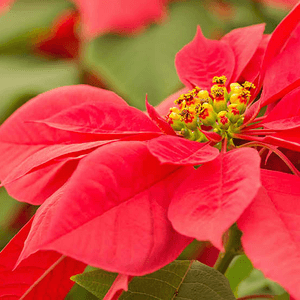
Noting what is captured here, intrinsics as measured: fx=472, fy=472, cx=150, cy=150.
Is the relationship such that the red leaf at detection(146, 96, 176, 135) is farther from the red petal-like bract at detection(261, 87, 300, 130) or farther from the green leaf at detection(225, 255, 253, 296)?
the green leaf at detection(225, 255, 253, 296)

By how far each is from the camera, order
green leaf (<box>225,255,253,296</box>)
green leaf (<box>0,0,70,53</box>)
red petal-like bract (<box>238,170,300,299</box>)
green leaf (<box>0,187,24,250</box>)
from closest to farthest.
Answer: red petal-like bract (<box>238,170,300,299</box>) < green leaf (<box>225,255,253,296</box>) < green leaf (<box>0,187,24,250</box>) < green leaf (<box>0,0,70,53</box>)

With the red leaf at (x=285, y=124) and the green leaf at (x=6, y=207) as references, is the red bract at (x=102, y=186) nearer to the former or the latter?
the red leaf at (x=285, y=124)

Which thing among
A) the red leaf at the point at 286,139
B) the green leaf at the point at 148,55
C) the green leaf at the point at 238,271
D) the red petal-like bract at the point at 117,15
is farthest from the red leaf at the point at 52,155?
the red petal-like bract at the point at 117,15

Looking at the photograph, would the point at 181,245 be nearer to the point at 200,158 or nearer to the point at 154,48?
the point at 200,158

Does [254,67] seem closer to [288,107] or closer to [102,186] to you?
[288,107]

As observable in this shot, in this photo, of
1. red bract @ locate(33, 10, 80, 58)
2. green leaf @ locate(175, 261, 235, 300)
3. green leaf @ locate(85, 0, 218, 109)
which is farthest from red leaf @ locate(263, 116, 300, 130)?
red bract @ locate(33, 10, 80, 58)

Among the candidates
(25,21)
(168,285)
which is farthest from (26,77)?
(168,285)
